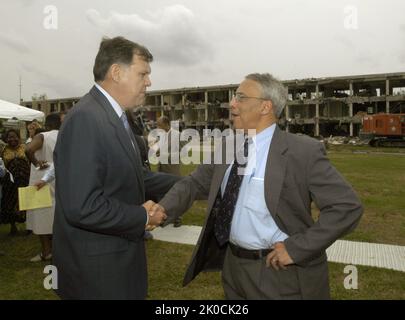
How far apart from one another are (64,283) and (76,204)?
632 mm

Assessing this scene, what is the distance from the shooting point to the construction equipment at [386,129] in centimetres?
3481

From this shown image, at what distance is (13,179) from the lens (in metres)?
8.42

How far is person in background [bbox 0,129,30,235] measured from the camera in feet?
27.7

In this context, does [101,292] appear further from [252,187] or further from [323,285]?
[323,285]

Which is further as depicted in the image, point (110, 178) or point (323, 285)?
point (323, 285)

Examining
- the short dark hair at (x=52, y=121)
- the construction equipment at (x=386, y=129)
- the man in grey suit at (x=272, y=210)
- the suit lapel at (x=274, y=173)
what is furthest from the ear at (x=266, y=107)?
the construction equipment at (x=386, y=129)

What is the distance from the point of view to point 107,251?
245 centimetres

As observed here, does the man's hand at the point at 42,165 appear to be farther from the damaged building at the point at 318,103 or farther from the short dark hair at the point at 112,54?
the damaged building at the point at 318,103

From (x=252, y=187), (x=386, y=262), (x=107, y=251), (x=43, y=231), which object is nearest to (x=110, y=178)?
(x=107, y=251)

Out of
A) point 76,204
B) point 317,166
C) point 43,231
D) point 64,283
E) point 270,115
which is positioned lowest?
point 43,231

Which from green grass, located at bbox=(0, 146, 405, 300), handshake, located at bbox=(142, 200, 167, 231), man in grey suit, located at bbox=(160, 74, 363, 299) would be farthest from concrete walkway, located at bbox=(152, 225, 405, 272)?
handshake, located at bbox=(142, 200, 167, 231)

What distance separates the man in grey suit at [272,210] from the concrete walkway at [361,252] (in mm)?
3902

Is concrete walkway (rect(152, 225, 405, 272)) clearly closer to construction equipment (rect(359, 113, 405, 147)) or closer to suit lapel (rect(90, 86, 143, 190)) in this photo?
suit lapel (rect(90, 86, 143, 190))

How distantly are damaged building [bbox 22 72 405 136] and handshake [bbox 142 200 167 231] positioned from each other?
135ft
